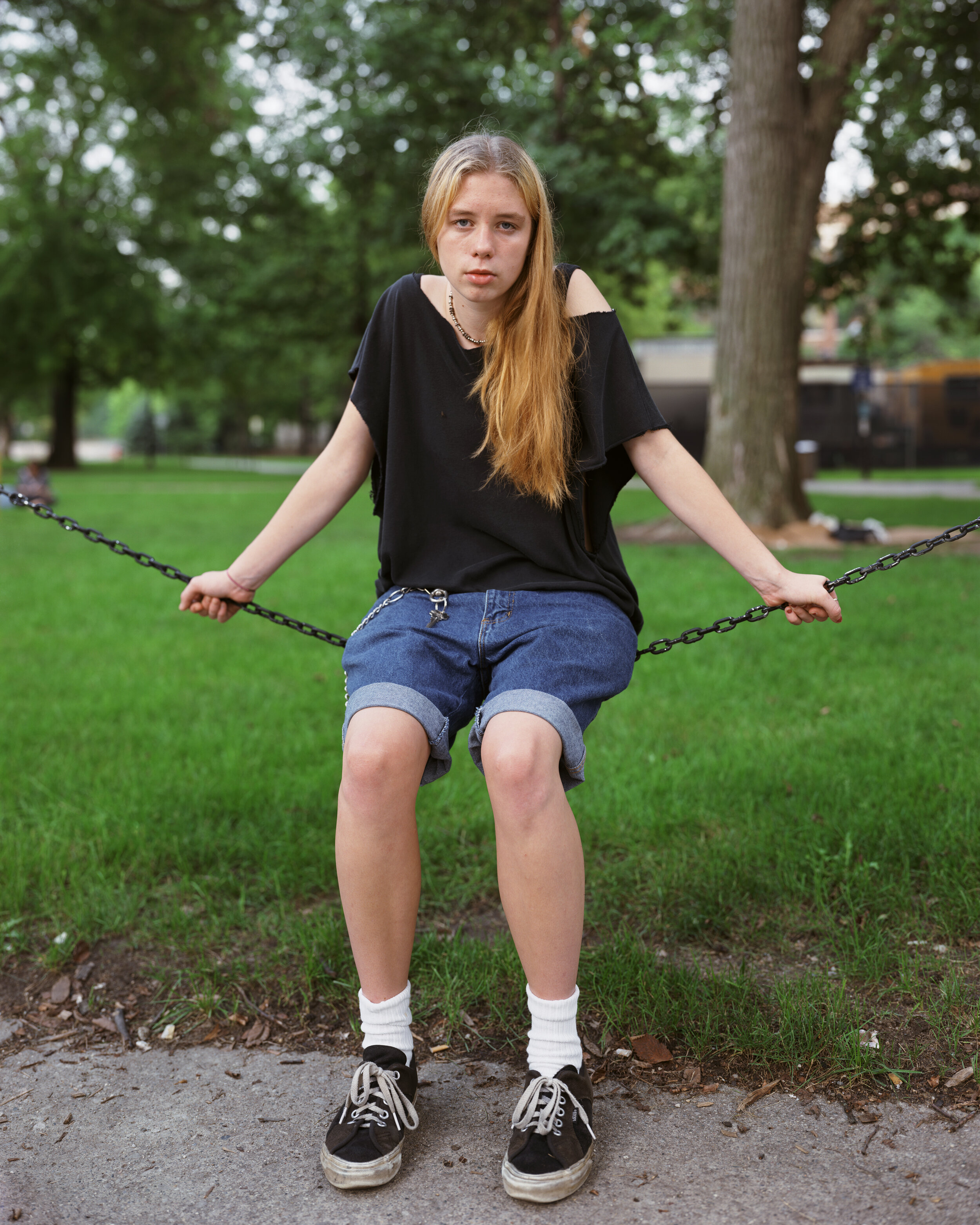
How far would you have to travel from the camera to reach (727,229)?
34.3 ft

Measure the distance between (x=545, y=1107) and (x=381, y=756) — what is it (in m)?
0.68

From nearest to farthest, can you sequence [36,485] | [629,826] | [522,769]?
[522,769]
[629,826]
[36,485]

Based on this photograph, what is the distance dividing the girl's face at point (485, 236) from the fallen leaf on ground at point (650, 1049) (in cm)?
161

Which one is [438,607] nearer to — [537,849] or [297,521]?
[297,521]

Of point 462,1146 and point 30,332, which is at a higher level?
point 30,332

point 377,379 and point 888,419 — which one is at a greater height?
point 377,379

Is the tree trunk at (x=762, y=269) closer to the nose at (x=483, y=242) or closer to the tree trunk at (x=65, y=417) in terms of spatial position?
the nose at (x=483, y=242)

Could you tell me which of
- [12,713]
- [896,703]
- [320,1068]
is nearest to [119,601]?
[12,713]

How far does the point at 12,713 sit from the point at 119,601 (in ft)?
10.5

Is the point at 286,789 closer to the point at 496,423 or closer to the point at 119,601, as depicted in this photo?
the point at 496,423

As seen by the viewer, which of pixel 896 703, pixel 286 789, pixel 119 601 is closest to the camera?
pixel 286 789

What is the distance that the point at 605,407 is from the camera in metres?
2.39

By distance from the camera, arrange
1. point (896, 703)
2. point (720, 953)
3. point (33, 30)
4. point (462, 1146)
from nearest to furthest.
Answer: point (462, 1146)
point (720, 953)
point (896, 703)
point (33, 30)

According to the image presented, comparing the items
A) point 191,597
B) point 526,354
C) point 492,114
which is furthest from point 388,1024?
point 492,114
